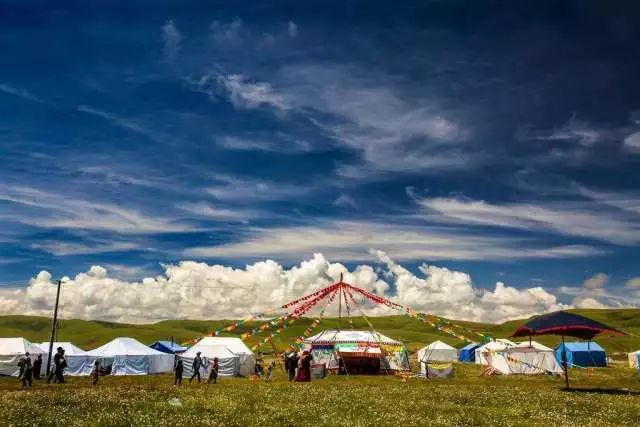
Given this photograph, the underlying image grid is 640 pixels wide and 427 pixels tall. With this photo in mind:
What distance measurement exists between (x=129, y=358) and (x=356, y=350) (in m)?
27.2

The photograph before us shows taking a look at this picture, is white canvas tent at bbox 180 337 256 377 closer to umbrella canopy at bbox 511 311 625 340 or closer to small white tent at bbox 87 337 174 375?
small white tent at bbox 87 337 174 375

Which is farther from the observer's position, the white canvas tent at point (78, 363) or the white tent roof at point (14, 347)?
the white canvas tent at point (78, 363)

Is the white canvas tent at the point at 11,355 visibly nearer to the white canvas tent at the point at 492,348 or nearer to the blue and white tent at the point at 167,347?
the blue and white tent at the point at 167,347

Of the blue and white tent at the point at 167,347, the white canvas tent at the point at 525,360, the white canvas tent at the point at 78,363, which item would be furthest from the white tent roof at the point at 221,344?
the white canvas tent at the point at 525,360

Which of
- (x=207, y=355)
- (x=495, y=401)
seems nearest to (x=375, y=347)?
(x=207, y=355)

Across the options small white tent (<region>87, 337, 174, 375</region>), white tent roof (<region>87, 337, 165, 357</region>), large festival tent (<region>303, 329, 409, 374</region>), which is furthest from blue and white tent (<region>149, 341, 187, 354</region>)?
large festival tent (<region>303, 329, 409, 374</region>)

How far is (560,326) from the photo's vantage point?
4384cm

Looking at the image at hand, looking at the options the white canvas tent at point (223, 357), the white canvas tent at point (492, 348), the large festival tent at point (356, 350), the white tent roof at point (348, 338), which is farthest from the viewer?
the white canvas tent at point (492, 348)

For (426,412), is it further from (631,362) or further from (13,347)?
(631,362)

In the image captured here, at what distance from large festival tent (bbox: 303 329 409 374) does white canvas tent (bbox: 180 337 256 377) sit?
8.10 m

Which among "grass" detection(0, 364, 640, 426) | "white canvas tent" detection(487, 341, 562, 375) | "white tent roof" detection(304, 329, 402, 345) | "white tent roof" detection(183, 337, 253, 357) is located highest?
"white tent roof" detection(304, 329, 402, 345)

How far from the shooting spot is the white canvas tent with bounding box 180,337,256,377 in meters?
63.6

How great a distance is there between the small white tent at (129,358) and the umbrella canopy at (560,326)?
4380 centimetres

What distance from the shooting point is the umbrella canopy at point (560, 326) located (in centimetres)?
4328
